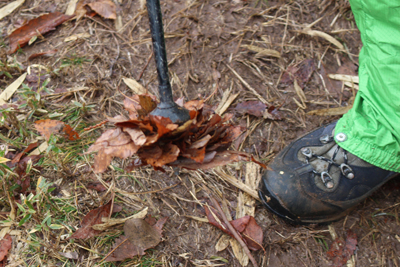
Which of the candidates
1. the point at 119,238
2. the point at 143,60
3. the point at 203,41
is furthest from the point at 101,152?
the point at 203,41

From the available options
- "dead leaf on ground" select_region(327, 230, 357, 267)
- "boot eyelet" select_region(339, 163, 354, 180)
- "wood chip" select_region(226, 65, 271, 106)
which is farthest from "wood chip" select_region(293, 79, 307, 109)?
"dead leaf on ground" select_region(327, 230, 357, 267)

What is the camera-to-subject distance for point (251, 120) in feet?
5.84

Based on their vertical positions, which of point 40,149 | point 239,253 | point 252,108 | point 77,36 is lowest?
point 239,253

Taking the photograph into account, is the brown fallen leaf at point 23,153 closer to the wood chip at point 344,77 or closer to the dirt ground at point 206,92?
the dirt ground at point 206,92

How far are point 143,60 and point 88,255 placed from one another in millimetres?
1148

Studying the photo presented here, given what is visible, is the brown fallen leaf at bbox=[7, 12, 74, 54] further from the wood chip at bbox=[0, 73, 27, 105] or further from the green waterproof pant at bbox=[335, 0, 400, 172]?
the green waterproof pant at bbox=[335, 0, 400, 172]

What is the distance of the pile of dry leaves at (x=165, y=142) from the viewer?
37.3 inches

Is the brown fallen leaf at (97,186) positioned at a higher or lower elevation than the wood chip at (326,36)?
lower

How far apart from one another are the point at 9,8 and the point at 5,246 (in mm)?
1622

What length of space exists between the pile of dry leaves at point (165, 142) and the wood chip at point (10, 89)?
3.46 ft

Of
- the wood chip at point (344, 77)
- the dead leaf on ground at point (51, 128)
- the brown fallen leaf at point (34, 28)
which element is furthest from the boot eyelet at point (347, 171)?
the brown fallen leaf at point (34, 28)

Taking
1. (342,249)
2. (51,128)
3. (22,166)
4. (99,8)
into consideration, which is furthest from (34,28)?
(342,249)

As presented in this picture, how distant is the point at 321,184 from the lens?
1.45 m

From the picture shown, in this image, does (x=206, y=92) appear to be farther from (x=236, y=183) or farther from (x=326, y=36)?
(x=326, y=36)
